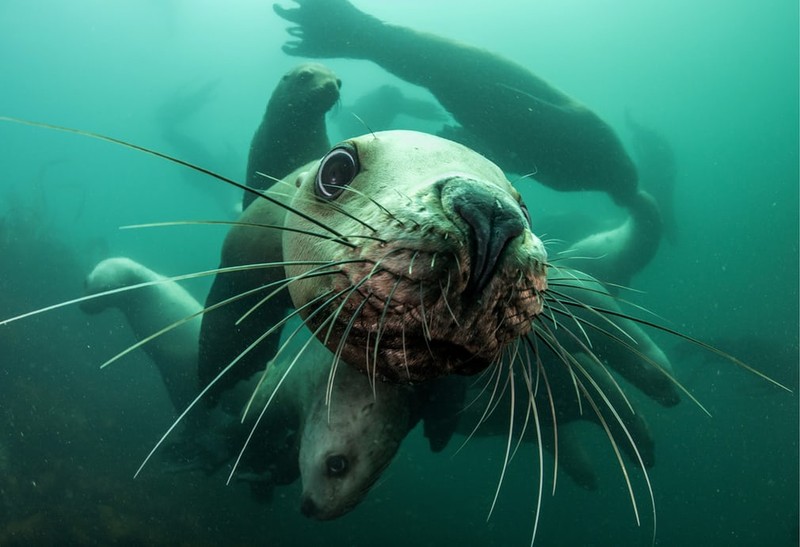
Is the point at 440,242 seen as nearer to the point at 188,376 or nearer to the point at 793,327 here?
the point at 188,376

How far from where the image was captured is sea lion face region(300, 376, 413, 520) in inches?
93.6

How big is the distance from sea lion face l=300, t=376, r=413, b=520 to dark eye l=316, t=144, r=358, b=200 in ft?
3.51

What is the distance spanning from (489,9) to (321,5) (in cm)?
1990

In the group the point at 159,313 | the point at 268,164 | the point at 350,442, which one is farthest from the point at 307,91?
the point at 159,313

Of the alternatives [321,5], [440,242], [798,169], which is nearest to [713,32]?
[798,169]

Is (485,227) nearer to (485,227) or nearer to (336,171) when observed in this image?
(485,227)

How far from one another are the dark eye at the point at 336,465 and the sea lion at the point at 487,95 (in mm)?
4388

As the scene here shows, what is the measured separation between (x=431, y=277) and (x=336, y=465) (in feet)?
5.53

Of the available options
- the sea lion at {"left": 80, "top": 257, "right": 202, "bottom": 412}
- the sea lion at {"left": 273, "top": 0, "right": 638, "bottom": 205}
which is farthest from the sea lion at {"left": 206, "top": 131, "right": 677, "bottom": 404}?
the sea lion at {"left": 273, "top": 0, "right": 638, "bottom": 205}

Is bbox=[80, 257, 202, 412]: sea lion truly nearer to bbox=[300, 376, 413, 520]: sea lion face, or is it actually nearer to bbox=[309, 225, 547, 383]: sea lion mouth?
bbox=[300, 376, 413, 520]: sea lion face

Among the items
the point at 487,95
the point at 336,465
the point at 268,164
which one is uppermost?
the point at 487,95

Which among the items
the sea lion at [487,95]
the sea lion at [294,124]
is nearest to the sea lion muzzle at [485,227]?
the sea lion at [294,124]

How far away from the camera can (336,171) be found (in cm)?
163

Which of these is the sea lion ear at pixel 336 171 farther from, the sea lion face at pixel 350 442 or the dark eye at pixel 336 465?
the dark eye at pixel 336 465
